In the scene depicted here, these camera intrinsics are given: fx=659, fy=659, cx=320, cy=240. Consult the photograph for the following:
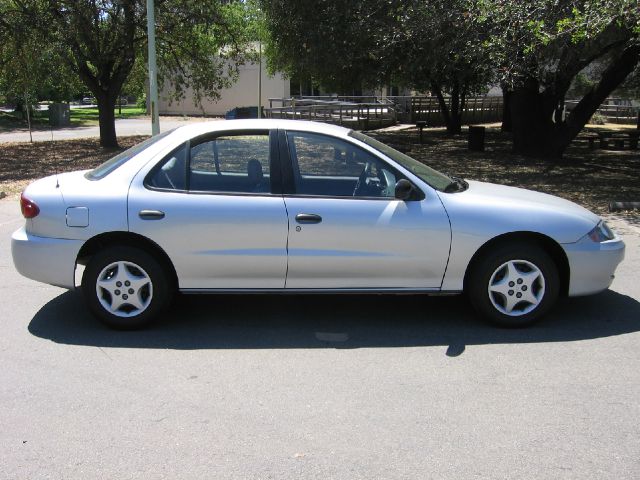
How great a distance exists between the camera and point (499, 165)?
53.2ft

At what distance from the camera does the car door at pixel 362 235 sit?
5.00m

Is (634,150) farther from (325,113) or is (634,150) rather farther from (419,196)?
(419,196)

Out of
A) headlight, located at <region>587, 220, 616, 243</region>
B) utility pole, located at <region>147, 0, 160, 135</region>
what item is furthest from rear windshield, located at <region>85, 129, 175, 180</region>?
utility pole, located at <region>147, 0, 160, 135</region>

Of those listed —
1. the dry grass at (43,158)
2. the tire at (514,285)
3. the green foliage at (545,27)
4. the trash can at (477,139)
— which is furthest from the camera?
the trash can at (477,139)

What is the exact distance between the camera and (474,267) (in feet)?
16.9

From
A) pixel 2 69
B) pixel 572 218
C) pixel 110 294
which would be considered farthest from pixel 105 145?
pixel 572 218

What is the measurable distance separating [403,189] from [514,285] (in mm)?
1157

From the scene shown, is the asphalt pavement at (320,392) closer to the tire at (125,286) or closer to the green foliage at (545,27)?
the tire at (125,286)

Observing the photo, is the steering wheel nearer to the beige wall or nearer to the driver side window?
the driver side window

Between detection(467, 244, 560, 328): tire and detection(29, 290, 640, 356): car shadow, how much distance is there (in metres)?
0.14

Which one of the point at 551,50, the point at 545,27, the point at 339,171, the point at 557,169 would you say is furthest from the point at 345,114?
the point at 339,171

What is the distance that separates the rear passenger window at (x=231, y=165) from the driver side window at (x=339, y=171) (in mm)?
252

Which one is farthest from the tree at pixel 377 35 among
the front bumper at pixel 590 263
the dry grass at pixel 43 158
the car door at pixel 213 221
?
the car door at pixel 213 221

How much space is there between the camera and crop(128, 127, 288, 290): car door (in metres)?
4.98
